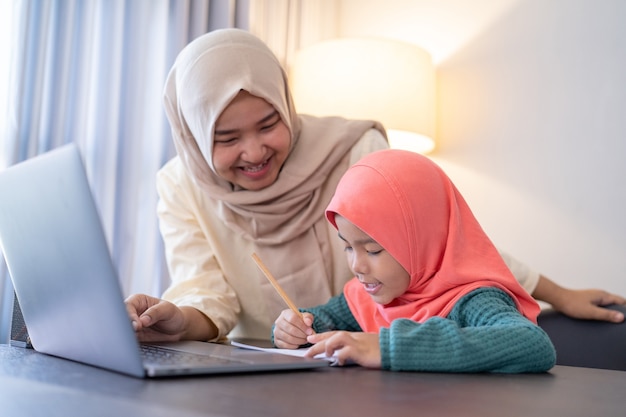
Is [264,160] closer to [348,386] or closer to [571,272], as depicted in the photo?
[348,386]

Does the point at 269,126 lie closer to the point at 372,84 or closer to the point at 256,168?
the point at 256,168

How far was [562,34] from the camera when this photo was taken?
2543 millimetres

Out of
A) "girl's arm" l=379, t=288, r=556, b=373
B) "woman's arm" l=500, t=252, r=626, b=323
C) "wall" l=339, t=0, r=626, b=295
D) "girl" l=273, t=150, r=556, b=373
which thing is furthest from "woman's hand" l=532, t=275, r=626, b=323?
"wall" l=339, t=0, r=626, b=295

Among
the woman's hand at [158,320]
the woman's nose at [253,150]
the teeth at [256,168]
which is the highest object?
the woman's nose at [253,150]

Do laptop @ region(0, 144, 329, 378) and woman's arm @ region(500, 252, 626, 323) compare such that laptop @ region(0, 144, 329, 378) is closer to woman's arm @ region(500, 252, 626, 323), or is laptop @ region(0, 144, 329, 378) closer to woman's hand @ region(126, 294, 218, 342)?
woman's hand @ region(126, 294, 218, 342)

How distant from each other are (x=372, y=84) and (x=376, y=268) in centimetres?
143

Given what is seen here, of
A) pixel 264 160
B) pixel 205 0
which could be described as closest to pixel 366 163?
pixel 264 160

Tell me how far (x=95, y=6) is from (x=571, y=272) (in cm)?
182

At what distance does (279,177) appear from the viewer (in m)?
1.68

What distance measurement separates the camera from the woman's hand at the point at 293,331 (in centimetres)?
113

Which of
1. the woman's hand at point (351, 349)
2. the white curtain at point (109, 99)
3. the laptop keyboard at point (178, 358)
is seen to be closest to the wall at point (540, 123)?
the white curtain at point (109, 99)

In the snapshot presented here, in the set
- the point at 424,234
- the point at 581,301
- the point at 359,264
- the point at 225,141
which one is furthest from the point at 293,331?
the point at 581,301

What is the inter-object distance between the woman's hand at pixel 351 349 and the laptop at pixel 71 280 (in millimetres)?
33

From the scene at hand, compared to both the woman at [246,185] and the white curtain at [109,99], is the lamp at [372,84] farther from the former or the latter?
the woman at [246,185]
